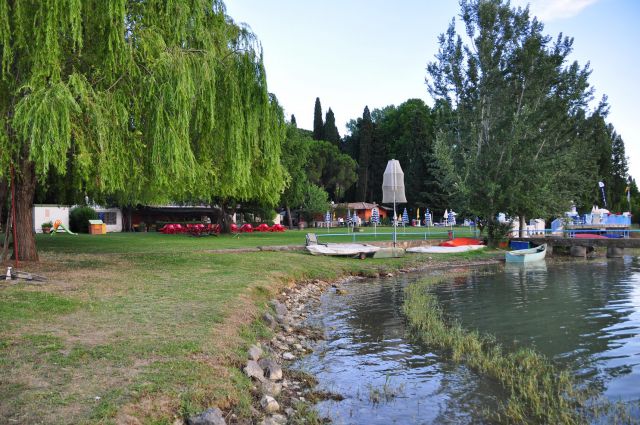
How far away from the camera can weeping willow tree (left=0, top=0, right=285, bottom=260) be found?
33.3 feet

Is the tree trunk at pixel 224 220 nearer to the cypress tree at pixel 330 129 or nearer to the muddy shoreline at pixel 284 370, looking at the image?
the muddy shoreline at pixel 284 370

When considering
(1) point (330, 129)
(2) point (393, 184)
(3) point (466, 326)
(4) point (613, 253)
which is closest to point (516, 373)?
(3) point (466, 326)

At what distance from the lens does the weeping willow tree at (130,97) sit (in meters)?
10.2

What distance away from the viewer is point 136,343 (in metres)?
7.14

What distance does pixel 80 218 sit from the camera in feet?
147

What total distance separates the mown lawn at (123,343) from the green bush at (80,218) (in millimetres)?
33004

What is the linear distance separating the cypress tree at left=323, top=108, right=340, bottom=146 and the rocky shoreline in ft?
230

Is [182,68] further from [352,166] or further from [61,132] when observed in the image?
[352,166]

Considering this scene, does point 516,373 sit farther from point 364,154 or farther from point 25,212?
point 364,154

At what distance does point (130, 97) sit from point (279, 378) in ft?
24.8

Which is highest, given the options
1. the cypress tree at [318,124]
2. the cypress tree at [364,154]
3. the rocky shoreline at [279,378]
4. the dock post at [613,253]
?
the cypress tree at [318,124]

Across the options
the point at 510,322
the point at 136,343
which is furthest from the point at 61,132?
the point at 510,322

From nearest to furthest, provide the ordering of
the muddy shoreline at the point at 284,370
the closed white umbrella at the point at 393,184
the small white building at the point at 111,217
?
the muddy shoreline at the point at 284,370, the closed white umbrella at the point at 393,184, the small white building at the point at 111,217

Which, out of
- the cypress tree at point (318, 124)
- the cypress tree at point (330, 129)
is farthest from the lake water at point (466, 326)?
the cypress tree at point (318, 124)
